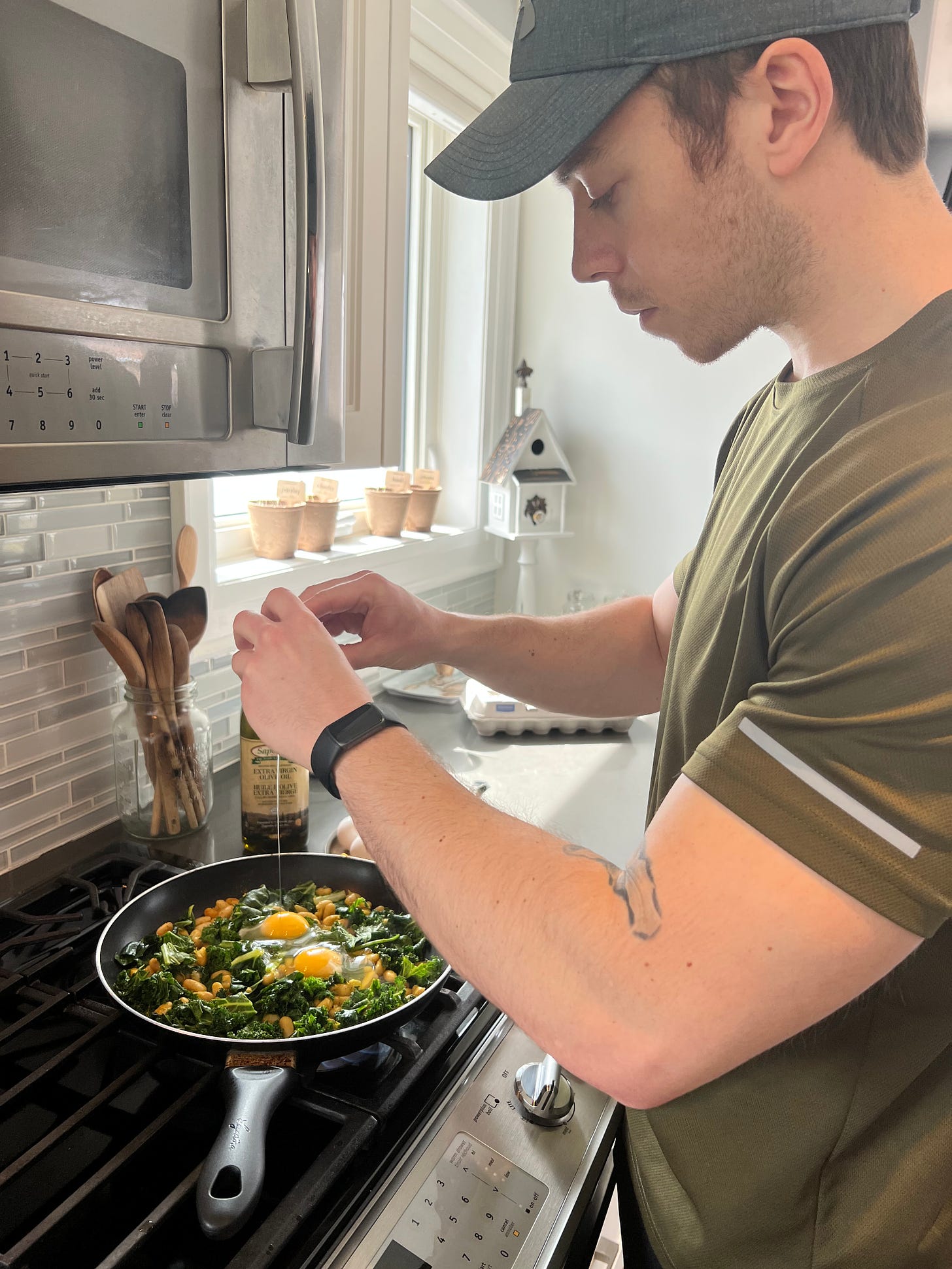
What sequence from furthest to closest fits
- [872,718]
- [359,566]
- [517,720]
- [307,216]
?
[359,566] < [517,720] < [307,216] < [872,718]

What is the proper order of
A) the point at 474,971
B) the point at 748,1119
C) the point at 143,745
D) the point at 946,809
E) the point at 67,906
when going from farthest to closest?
the point at 143,745 → the point at 67,906 → the point at 748,1119 → the point at 474,971 → the point at 946,809

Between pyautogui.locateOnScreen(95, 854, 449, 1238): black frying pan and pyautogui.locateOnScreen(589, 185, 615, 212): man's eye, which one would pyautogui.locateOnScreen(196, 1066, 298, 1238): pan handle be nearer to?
pyautogui.locateOnScreen(95, 854, 449, 1238): black frying pan

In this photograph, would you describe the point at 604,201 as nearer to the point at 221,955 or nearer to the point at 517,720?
the point at 221,955

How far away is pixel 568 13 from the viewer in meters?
0.73

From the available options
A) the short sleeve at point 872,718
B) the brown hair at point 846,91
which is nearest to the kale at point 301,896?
the short sleeve at point 872,718

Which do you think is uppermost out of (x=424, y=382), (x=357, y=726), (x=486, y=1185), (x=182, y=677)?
(x=424, y=382)

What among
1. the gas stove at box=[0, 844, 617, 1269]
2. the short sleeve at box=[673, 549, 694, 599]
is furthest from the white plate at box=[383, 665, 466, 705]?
the gas stove at box=[0, 844, 617, 1269]

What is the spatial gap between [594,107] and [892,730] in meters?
0.50

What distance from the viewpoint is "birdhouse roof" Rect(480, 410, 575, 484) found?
223 centimetres

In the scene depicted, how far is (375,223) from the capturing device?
1.12m

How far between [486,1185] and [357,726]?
0.41m

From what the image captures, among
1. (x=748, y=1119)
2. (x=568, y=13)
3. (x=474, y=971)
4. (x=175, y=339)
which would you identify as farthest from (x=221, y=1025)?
(x=568, y=13)

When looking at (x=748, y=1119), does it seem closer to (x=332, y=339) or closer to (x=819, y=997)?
(x=819, y=997)

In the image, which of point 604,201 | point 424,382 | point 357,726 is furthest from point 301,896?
point 424,382
